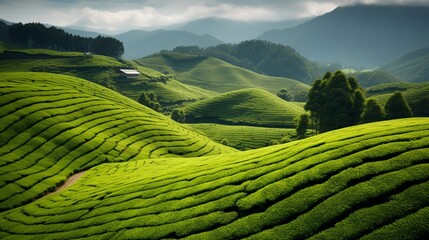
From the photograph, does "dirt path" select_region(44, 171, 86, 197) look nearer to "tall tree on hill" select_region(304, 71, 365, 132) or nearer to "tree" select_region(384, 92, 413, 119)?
"tall tree on hill" select_region(304, 71, 365, 132)

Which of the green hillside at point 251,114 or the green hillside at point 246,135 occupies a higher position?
the green hillside at point 251,114

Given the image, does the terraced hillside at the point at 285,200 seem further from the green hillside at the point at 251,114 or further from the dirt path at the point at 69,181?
the green hillside at the point at 251,114

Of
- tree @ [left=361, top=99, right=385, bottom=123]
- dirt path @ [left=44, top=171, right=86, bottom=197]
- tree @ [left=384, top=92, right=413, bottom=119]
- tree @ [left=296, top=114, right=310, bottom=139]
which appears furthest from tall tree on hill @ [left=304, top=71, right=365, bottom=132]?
dirt path @ [left=44, top=171, right=86, bottom=197]

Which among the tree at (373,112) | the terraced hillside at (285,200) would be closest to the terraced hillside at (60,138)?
the terraced hillside at (285,200)

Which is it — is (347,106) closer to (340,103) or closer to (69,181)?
(340,103)

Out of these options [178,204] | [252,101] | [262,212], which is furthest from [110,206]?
[252,101]

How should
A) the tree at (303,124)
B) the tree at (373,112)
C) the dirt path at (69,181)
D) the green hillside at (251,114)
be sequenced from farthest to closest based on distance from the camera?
1. the green hillside at (251,114)
2. the tree at (303,124)
3. the tree at (373,112)
4. the dirt path at (69,181)

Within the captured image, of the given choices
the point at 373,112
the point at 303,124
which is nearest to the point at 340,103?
the point at 373,112

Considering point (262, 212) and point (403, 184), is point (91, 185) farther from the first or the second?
point (403, 184)
